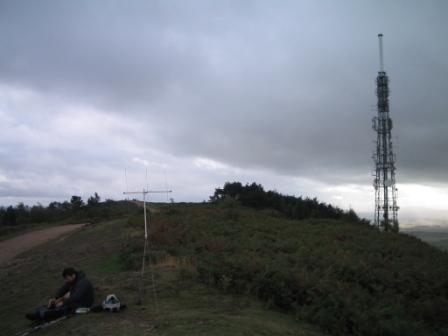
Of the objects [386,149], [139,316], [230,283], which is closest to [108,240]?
[230,283]

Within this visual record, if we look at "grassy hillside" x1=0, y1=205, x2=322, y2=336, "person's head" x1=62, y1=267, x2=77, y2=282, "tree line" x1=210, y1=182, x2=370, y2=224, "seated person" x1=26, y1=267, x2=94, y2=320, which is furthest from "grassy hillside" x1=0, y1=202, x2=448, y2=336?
"tree line" x1=210, y1=182, x2=370, y2=224

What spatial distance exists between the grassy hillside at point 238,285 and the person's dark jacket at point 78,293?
Answer: 0.54 m

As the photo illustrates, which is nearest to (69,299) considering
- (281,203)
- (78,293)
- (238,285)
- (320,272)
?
(78,293)

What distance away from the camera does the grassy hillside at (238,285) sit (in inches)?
317

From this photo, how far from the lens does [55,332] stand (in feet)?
25.3

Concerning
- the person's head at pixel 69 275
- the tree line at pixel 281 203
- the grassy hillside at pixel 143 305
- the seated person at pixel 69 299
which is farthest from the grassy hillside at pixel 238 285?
the tree line at pixel 281 203

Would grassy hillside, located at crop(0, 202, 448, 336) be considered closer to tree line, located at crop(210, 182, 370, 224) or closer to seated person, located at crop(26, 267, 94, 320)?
seated person, located at crop(26, 267, 94, 320)

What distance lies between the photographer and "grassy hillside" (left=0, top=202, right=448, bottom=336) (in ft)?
26.4

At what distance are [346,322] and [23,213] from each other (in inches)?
1686

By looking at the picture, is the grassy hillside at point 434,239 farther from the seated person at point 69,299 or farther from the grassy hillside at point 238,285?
the seated person at point 69,299

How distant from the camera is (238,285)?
33.9ft

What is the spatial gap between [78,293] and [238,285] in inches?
139

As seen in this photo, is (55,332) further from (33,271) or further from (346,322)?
(33,271)

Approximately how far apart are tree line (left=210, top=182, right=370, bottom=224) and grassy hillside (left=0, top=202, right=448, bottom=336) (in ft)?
61.4
